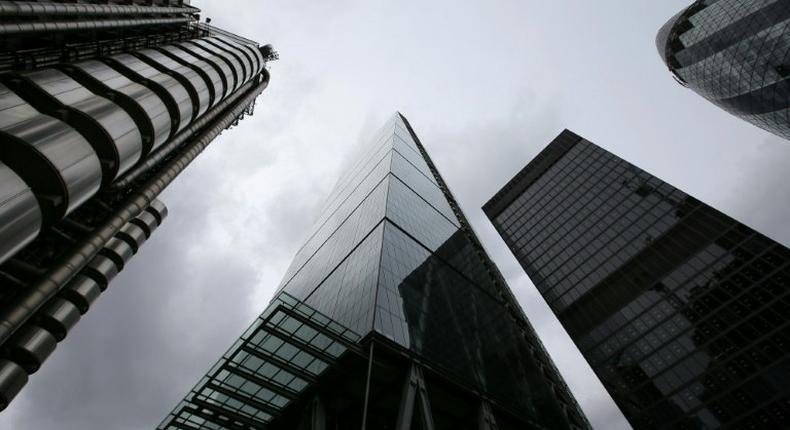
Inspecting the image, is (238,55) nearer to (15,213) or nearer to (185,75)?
(185,75)

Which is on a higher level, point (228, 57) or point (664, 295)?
point (664, 295)

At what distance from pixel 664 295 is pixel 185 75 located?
7957 cm

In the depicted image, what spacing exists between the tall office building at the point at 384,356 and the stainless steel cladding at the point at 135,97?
8763mm

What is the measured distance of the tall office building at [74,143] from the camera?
8453mm

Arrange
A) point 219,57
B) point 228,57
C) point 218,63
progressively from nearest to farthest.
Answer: point 218,63
point 219,57
point 228,57

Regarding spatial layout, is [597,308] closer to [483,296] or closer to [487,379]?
[483,296]

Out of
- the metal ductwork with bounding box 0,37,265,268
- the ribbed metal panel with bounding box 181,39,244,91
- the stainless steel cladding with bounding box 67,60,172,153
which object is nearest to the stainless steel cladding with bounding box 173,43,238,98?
Result: the ribbed metal panel with bounding box 181,39,244,91

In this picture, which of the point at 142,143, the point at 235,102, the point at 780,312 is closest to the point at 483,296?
the point at 235,102

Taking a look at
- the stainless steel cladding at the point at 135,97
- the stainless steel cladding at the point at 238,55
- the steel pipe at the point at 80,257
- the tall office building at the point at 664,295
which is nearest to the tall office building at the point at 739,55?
the tall office building at the point at 664,295

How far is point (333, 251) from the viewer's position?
36344 millimetres

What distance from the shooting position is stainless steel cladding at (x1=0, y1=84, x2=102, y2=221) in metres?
8.14

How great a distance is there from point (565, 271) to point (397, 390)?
79.8 meters

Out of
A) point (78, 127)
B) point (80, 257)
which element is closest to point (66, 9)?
point (78, 127)

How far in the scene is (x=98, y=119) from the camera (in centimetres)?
1025
